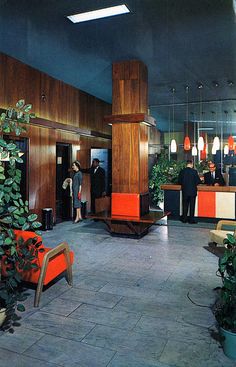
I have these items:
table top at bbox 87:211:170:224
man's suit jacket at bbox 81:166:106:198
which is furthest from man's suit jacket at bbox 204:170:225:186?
man's suit jacket at bbox 81:166:106:198

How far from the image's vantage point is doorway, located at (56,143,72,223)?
8.40m

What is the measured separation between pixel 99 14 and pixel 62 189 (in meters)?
5.06

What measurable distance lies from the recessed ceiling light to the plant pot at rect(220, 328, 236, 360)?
3986mm

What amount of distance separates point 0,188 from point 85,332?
4.94 ft

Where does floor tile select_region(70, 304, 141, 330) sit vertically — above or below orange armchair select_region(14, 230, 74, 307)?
below

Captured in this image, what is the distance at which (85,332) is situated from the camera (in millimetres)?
2840

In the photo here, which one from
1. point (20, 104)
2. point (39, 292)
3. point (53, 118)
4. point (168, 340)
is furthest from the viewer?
point (53, 118)

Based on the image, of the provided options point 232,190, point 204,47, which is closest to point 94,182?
point 232,190

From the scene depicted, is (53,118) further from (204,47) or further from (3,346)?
(3,346)

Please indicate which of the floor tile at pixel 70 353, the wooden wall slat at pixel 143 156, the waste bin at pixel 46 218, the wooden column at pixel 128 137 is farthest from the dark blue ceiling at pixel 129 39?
the floor tile at pixel 70 353

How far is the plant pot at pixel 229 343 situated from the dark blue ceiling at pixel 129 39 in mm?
3848

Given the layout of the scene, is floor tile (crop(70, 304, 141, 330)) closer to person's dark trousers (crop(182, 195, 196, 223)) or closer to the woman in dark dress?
the woman in dark dress

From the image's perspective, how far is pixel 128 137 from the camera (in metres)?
6.46

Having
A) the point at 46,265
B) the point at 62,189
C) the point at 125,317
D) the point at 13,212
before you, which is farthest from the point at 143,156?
the point at 13,212
